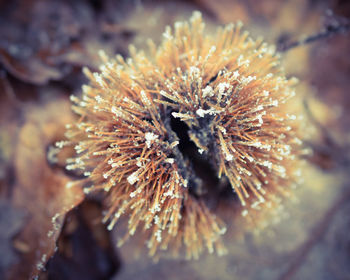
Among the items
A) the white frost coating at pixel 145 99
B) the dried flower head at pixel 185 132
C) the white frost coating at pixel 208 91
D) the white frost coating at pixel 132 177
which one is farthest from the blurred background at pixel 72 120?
the white frost coating at pixel 208 91

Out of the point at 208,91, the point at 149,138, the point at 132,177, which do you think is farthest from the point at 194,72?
the point at 132,177

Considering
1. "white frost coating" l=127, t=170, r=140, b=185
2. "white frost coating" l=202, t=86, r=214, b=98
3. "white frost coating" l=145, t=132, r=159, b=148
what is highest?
"white frost coating" l=202, t=86, r=214, b=98

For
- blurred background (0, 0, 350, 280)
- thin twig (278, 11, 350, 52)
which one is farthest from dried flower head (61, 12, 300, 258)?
thin twig (278, 11, 350, 52)

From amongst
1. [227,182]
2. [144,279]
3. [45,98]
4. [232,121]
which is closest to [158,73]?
[232,121]

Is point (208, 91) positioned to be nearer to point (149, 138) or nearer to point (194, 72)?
point (194, 72)

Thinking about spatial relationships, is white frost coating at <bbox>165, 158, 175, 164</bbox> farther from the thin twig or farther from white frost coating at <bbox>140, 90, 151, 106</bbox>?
the thin twig

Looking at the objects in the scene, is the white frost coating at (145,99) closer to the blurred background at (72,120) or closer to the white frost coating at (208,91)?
the white frost coating at (208,91)

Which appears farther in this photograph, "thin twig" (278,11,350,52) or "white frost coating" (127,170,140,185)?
"thin twig" (278,11,350,52)
